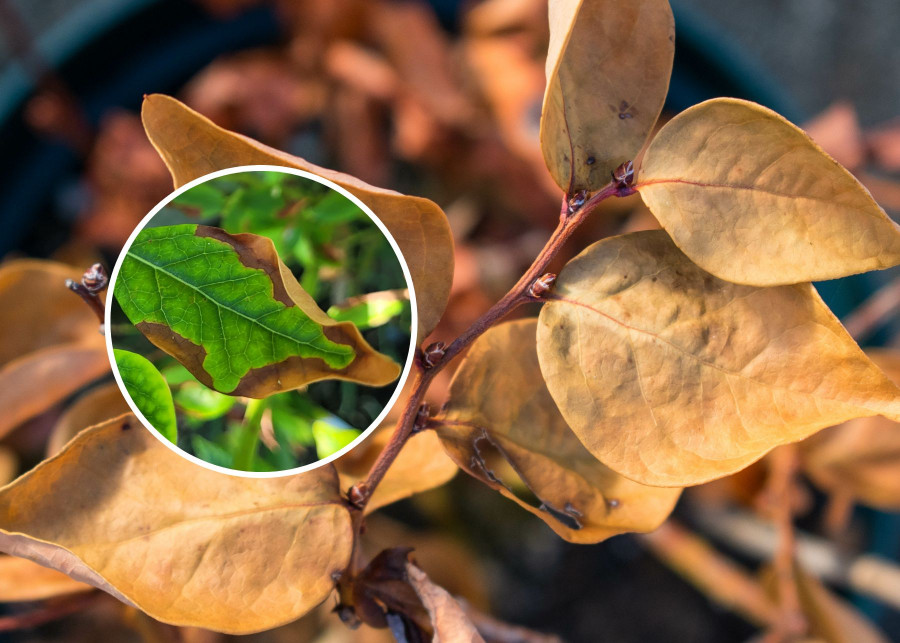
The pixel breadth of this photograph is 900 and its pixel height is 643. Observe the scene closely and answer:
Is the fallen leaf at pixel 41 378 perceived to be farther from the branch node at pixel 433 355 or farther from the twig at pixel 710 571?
the twig at pixel 710 571

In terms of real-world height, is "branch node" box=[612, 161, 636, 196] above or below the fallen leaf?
above

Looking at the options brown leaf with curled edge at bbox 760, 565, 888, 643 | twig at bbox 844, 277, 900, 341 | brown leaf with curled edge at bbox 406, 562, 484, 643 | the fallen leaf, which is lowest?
brown leaf with curled edge at bbox 760, 565, 888, 643

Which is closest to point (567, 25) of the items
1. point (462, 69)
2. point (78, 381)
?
point (78, 381)

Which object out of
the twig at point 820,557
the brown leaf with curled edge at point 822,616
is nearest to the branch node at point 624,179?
the brown leaf with curled edge at point 822,616

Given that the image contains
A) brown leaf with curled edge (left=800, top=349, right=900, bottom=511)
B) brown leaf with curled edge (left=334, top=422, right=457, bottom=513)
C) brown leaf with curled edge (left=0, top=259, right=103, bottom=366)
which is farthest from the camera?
brown leaf with curled edge (left=800, top=349, right=900, bottom=511)

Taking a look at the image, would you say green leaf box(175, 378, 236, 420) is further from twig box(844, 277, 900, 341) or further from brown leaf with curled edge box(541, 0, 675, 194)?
twig box(844, 277, 900, 341)

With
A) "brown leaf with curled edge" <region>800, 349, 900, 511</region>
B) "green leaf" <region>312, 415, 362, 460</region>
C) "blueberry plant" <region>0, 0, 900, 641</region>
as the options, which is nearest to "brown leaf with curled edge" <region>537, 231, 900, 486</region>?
"blueberry plant" <region>0, 0, 900, 641</region>

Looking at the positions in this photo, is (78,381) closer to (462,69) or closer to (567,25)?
(567,25)
